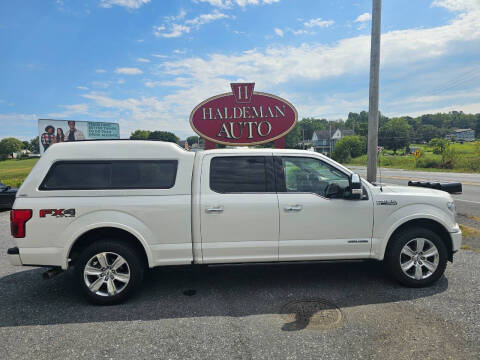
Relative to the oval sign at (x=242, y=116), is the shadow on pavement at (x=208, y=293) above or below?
below

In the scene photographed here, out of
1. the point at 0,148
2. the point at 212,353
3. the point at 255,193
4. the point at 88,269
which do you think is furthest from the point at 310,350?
the point at 0,148

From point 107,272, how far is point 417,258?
3.97 metres

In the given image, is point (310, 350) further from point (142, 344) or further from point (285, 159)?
point (285, 159)

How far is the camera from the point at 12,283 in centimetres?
451

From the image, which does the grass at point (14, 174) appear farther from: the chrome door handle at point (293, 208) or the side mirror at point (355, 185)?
the side mirror at point (355, 185)

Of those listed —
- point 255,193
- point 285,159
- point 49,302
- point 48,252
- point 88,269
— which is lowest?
point 49,302

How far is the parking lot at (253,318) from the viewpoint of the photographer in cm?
283

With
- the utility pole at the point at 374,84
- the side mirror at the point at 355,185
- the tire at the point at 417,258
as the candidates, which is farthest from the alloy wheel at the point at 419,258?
the utility pole at the point at 374,84

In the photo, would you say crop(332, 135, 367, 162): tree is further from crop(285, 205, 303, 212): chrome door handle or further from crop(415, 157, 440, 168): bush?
crop(285, 205, 303, 212): chrome door handle

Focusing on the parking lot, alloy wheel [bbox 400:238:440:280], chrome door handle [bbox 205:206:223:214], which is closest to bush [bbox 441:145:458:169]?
the parking lot

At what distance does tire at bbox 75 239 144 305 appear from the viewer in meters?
3.73

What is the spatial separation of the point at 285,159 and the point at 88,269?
282 centimetres

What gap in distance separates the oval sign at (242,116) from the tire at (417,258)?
5823mm

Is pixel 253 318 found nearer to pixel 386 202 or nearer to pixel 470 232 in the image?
pixel 386 202
